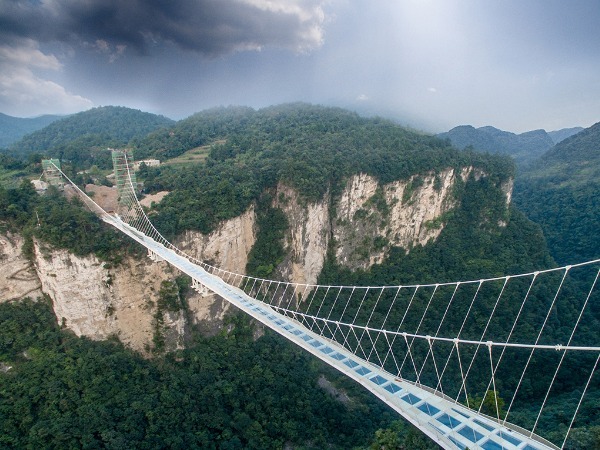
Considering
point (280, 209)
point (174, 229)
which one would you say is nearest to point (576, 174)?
point (280, 209)

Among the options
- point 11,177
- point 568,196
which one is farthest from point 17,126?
point 568,196

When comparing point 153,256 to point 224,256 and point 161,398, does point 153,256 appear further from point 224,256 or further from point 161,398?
point 161,398

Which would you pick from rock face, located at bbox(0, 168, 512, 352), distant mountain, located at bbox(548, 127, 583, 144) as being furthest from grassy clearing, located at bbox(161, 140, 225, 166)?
distant mountain, located at bbox(548, 127, 583, 144)

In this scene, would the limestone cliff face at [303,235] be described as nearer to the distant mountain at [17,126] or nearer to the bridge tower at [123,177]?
the bridge tower at [123,177]

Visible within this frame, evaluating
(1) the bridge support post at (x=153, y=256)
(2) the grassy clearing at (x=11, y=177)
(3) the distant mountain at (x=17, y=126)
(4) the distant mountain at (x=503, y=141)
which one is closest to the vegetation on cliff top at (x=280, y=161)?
(1) the bridge support post at (x=153, y=256)

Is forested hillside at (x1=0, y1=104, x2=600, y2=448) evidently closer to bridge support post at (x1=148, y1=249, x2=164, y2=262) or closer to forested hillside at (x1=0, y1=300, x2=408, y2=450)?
forested hillside at (x1=0, y1=300, x2=408, y2=450)

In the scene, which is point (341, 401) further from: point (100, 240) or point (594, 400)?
point (100, 240)
